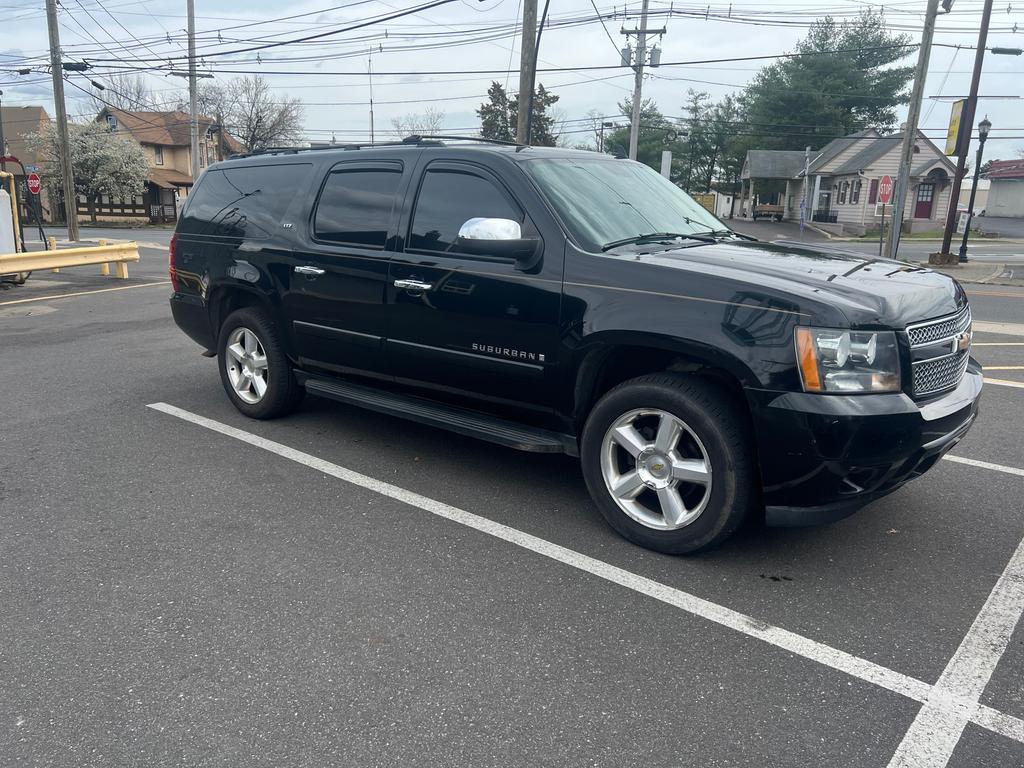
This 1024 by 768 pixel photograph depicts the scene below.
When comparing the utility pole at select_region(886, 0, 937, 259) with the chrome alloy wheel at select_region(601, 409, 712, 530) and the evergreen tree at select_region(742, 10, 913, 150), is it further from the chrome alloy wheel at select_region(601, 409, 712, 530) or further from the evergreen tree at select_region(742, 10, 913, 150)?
the evergreen tree at select_region(742, 10, 913, 150)

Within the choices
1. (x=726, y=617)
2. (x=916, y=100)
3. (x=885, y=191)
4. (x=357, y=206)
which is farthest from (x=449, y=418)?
(x=885, y=191)

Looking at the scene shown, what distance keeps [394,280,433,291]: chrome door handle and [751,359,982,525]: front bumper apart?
1950 mm

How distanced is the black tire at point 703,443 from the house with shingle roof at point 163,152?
5799 centimetres

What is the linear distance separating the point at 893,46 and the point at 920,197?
13.7 metres

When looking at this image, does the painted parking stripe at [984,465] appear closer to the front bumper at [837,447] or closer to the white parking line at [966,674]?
the white parking line at [966,674]

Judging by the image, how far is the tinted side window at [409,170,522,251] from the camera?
433 cm

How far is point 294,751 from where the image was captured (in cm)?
244

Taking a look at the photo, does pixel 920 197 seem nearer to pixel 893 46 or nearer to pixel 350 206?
pixel 893 46

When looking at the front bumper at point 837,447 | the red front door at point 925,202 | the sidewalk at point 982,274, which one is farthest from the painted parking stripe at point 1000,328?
the red front door at point 925,202

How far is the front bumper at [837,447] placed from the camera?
323cm

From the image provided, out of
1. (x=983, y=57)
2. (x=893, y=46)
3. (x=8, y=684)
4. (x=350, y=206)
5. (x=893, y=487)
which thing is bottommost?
(x=8, y=684)

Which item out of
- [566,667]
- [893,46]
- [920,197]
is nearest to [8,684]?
[566,667]

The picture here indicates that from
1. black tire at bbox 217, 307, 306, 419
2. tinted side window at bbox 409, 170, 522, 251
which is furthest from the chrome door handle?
black tire at bbox 217, 307, 306, 419

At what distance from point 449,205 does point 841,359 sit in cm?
231
